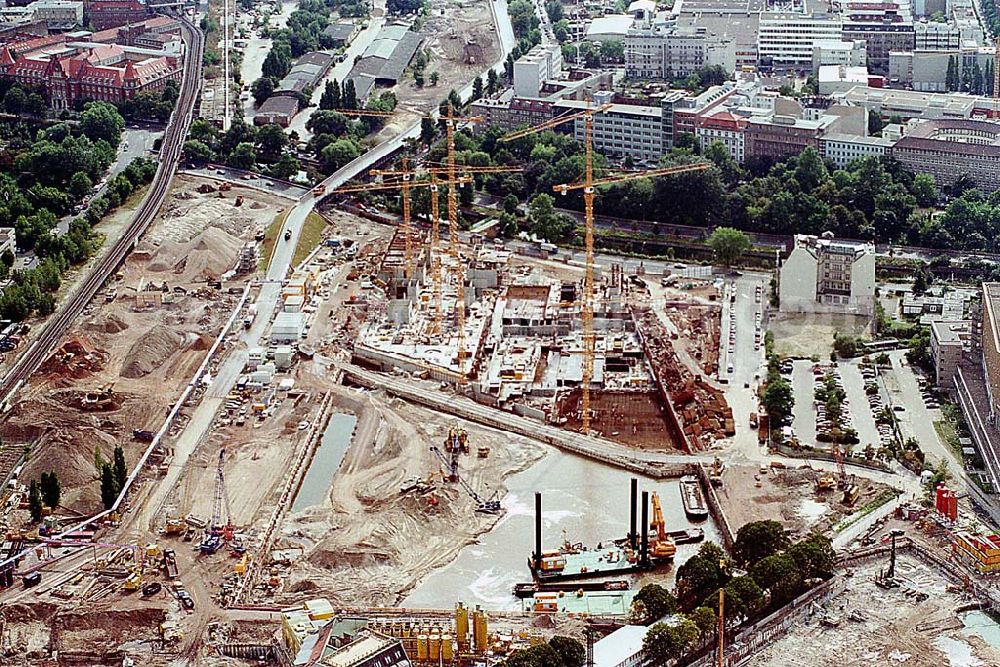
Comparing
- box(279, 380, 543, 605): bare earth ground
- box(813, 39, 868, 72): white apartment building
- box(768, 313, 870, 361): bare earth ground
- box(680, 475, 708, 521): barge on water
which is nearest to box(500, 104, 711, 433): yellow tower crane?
box(279, 380, 543, 605): bare earth ground

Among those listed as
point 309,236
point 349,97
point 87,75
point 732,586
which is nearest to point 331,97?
point 349,97

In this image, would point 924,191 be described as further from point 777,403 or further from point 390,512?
point 390,512

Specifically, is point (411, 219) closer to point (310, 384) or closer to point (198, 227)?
point (198, 227)

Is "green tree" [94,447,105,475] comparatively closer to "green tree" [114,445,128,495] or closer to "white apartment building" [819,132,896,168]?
"green tree" [114,445,128,495]

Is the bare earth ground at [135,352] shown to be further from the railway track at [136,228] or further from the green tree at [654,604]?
the green tree at [654,604]

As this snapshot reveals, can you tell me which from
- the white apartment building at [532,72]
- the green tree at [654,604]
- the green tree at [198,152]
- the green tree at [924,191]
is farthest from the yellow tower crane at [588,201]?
the green tree at [198,152]

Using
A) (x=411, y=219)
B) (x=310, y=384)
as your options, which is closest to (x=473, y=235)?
(x=411, y=219)
